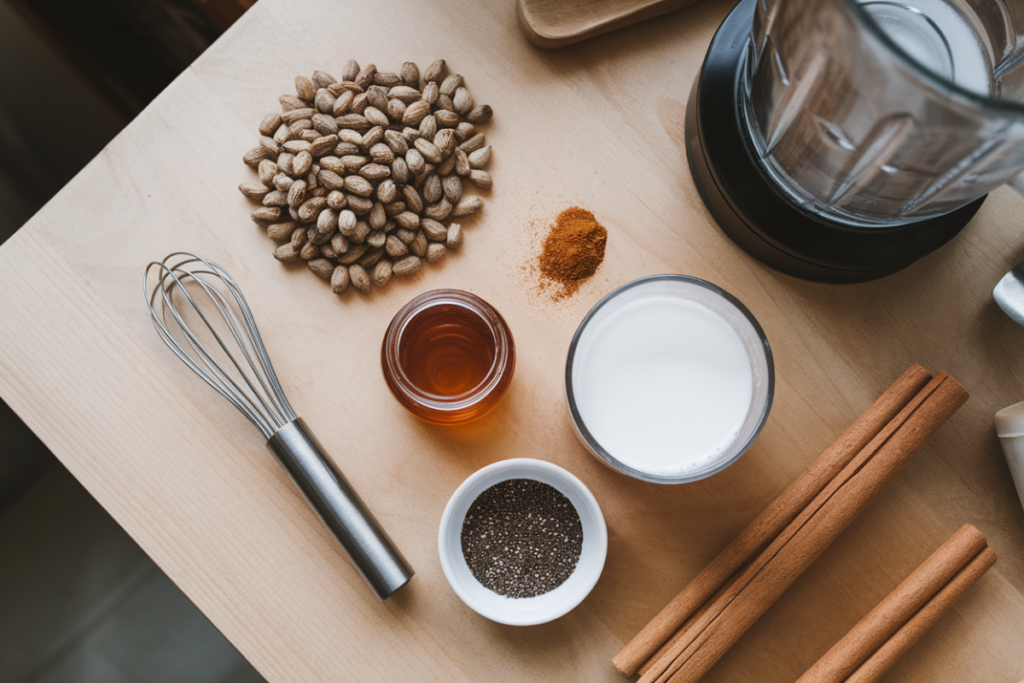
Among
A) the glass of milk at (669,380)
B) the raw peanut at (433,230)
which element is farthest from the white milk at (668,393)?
the raw peanut at (433,230)

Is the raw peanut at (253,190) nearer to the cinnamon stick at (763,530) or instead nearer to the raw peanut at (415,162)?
the raw peanut at (415,162)

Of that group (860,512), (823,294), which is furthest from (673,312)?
(860,512)

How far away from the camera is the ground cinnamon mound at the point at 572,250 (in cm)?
70

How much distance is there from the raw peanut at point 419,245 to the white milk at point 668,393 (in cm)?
22

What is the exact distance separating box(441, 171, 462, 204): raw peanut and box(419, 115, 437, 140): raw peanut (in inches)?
1.9

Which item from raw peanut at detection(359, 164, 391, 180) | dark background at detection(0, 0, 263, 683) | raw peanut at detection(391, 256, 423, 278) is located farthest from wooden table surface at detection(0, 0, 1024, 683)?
dark background at detection(0, 0, 263, 683)

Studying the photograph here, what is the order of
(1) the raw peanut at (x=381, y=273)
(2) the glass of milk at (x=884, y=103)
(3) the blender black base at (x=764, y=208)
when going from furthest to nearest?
(1) the raw peanut at (x=381, y=273) → (3) the blender black base at (x=764, y=208) → (2) the glass of milk at (x=884, y=103)

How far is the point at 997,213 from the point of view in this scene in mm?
701

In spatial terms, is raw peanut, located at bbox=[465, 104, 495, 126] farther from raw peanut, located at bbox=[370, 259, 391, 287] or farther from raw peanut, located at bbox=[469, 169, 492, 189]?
raw peanut, located at bbox=[370, 259, 391, 287]

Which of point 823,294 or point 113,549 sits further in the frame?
point 113,549

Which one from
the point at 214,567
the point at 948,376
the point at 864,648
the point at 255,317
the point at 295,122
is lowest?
the point at 864,648

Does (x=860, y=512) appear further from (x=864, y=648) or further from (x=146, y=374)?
(x=146, y=374)

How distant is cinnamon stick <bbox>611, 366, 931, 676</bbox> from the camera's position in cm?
66

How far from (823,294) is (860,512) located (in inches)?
9.3
